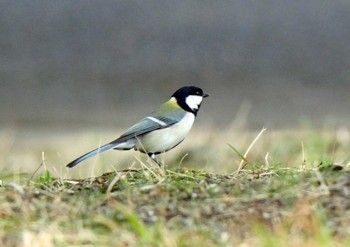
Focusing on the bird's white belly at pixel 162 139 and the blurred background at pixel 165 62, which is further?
the blurred background at pixel 165 62

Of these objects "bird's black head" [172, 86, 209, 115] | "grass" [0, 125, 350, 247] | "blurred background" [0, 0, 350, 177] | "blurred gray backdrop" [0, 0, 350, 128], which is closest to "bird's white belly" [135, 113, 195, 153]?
"bird's black head" [172, 86, 209, 115]

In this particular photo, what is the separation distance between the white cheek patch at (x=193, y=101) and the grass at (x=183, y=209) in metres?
1.95

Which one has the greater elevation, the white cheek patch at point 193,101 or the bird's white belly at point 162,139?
the white cheek patch at point 193,101

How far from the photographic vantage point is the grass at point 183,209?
4387mm

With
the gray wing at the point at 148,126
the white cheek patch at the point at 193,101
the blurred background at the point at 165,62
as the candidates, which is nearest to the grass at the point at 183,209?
the gray wing at the point at 148,126

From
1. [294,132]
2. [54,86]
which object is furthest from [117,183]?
[54,86]

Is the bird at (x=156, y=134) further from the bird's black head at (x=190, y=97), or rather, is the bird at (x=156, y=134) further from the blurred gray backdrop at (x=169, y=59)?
the blurred gray backdrop at (x=169, y=59)

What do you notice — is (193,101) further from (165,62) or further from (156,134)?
(165,62)

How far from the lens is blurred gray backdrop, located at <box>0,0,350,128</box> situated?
397 inches

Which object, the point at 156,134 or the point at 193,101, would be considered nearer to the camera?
the point at 156,134

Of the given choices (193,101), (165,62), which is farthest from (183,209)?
(165,62)

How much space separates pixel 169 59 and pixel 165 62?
0.21 feet

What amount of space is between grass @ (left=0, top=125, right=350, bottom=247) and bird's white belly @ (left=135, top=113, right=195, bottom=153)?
60.5 inches

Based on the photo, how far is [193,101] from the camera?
7773 mm
